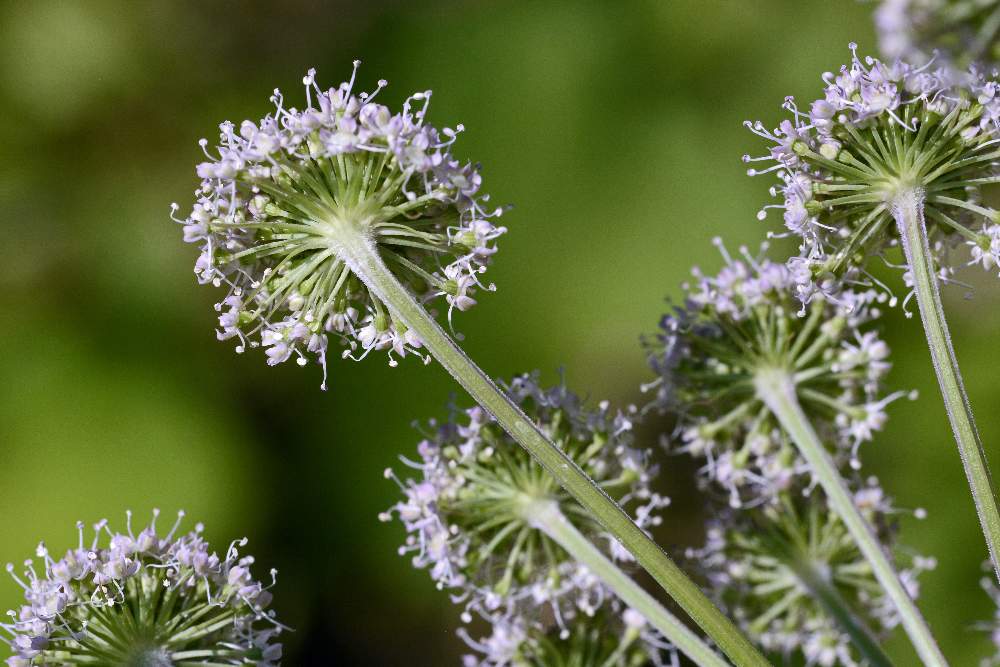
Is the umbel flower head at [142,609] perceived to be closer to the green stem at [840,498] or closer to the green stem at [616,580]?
the green stem at [616,580]

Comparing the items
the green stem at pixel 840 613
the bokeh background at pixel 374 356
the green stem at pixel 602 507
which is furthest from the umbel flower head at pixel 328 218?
the bokeh background at pixel 374 356

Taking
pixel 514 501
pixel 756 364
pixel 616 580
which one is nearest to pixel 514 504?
pixel 514 501

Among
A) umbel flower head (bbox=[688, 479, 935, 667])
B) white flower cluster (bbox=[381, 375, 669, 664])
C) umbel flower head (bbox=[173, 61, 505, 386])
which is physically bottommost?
umbel flower head (bbox=[688, 479, 935, 667])

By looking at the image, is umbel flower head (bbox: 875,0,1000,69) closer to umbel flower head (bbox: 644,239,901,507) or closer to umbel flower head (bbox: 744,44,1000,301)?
umbel flower head (bbox: 744,44,1000,301)

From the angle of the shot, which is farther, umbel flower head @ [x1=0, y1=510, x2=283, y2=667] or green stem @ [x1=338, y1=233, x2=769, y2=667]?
umbel flower head @ [x1=0, y1=510, x2=283, y2=667]

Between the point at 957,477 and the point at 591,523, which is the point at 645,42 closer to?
the point at 957,477

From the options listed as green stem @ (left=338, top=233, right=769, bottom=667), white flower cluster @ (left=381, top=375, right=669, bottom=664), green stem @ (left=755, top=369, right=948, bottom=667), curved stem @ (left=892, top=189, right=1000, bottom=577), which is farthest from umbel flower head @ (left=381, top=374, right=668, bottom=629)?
curved stem @ (left=892, top=189, right=1000, bottom=577)

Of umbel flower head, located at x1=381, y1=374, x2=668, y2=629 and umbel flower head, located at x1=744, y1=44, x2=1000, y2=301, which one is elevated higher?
umbel flower head, located at x1=381, y1=374, x2=668, y2=629
